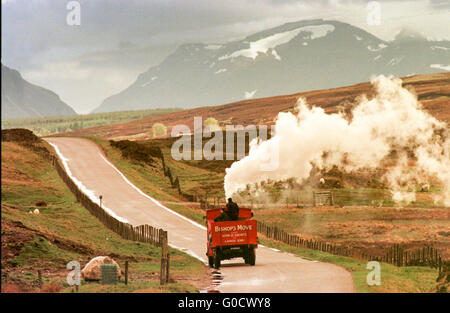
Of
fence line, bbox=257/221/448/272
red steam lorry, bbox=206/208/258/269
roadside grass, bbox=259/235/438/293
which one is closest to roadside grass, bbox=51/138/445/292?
roadside grass, bbox=259/235/438/293

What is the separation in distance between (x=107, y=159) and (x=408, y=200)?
49700 mm

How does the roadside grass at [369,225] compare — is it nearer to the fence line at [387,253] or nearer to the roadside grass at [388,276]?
the fence line at [387,253]

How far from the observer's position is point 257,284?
35.6 metres

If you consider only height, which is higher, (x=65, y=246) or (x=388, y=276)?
(x=65, y=246)

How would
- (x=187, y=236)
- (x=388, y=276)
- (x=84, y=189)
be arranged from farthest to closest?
1. (x=84, y=189)
2. (x=187, y=236)
3. (x=388, y=276)

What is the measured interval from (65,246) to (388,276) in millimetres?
21704

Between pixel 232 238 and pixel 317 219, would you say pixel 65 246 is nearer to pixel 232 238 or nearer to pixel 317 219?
pixel 232 238

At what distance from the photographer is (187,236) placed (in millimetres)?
65188

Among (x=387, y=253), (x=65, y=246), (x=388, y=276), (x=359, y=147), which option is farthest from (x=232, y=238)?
(x=359, y=147)

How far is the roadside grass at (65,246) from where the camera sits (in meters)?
39.6

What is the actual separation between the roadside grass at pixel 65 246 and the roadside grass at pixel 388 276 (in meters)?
8.29

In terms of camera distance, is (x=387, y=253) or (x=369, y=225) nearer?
(x=387, y=253)

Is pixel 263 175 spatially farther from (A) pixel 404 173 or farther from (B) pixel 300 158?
(A) pixel 404 173
